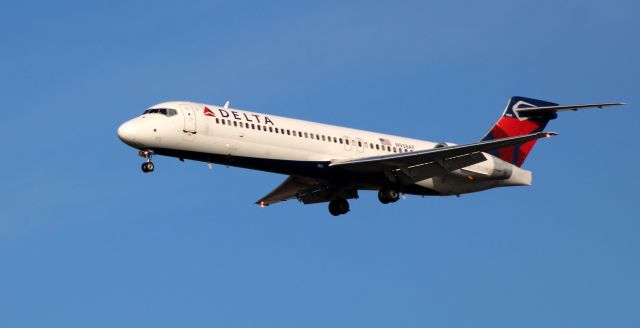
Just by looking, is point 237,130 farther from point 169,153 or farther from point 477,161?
point 477,161

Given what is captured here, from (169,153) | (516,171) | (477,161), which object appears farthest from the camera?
(516,171)

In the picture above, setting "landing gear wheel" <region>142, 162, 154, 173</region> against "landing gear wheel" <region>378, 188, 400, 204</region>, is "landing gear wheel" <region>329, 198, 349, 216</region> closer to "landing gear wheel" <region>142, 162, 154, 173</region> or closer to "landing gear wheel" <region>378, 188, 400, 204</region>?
"landing gear wheel" <region>378, 188, 400, 204</region>

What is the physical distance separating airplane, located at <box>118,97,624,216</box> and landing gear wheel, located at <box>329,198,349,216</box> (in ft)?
0.13

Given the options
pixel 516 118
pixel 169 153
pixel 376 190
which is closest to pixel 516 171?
pixel 516 118

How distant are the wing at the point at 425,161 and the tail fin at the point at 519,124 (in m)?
4.28

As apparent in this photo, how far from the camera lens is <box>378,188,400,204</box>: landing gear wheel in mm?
46969

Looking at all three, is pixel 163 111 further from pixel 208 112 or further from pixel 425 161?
pixel 425 161

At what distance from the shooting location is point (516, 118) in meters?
51.4

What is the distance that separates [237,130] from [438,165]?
7.68 metres

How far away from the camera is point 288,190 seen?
49.9 meters

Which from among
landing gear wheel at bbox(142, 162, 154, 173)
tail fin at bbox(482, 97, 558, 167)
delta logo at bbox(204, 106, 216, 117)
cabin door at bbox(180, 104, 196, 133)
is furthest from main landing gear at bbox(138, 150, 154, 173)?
tail fin at bbox(482, 97, 558, 167)

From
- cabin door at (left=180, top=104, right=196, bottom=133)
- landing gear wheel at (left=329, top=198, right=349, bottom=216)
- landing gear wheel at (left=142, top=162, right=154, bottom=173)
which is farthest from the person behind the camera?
landing gear wheel at (left=329, top=198, right=349, bottom=216)

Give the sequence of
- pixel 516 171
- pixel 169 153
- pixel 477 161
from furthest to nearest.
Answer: pixel 516 171 < pixel 477 161 < pixel 169 153

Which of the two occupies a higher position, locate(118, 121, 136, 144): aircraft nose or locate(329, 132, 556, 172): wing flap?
locate(118, 121, 136, 144): aircraft nose
